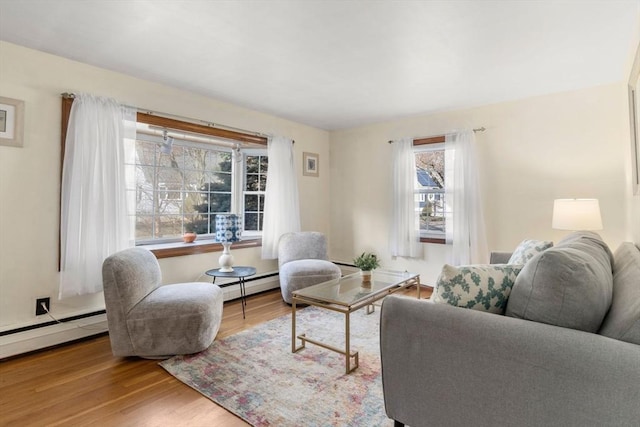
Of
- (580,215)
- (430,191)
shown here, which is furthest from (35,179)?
(580,215)

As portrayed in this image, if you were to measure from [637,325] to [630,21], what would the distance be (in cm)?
217

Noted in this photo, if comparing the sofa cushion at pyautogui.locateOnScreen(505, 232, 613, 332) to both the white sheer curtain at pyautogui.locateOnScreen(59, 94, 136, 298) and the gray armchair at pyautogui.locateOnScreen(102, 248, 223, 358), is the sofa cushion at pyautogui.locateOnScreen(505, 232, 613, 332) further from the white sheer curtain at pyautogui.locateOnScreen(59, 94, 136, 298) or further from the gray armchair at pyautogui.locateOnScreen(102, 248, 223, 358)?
the white sheer curtain at pyautogui.locateOnScreen(59, 94, 136, 298)

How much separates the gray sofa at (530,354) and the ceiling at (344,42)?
5.30 feet

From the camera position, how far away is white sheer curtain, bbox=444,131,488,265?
3754mm

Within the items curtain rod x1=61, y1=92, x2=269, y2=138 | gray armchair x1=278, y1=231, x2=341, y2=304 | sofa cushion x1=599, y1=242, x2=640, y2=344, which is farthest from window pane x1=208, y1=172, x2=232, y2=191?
sofa cushion x1=599, y1=242, x2=640, y2=344

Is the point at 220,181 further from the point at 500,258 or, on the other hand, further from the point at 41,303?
the point at 500,258

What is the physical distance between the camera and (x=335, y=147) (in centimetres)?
518

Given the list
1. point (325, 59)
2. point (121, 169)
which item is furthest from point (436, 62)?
point (121, 169)

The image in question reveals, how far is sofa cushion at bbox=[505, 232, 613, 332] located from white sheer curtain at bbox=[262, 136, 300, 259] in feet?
10.6

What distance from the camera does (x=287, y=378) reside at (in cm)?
212

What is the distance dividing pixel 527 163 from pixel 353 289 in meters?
2.49

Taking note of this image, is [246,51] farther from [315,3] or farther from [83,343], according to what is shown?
[83,343]

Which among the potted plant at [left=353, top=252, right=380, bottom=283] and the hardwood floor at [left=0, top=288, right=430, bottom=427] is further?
the potted plant at [left=353, top=252, right=380, bottom=283]

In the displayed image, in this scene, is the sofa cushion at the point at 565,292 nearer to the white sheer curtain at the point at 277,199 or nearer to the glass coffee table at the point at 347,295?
the glass coffee table at the point at 347,295
